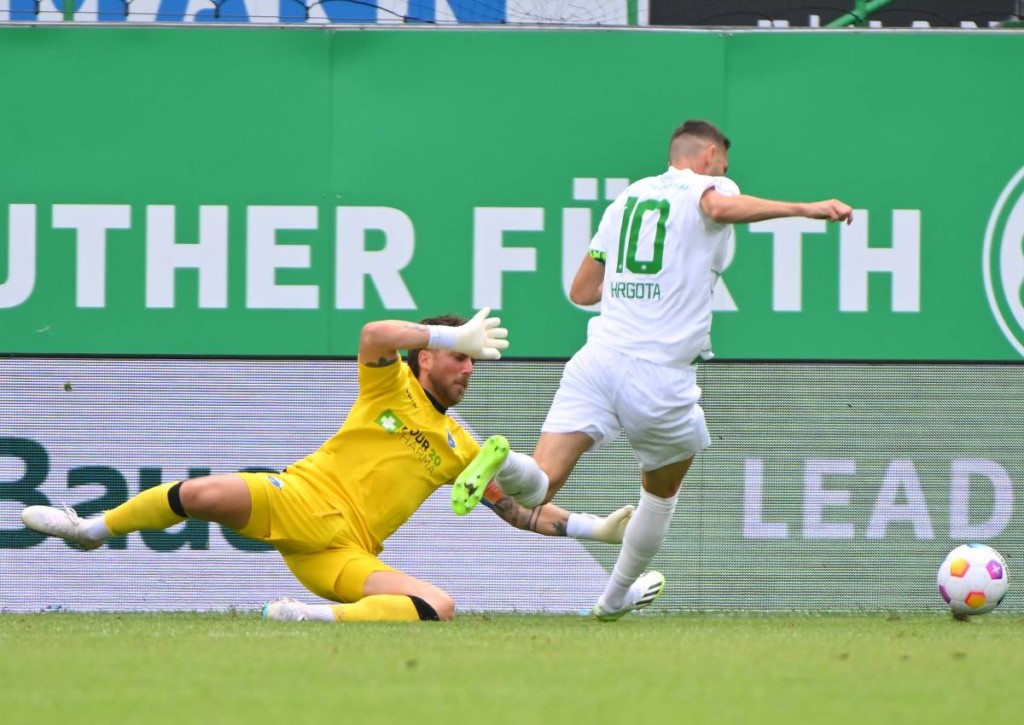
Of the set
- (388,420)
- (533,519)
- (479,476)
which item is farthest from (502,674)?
(533,519)

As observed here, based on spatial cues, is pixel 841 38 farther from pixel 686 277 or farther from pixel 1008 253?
pixel 686 277

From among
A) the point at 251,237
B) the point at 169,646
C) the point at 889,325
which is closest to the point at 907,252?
the point at 889,325

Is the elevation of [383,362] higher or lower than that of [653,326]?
lower

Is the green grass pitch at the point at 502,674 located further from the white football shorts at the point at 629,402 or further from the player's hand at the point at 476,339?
the player's hand at the point at 476,339

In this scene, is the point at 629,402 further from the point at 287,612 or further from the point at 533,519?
the point at 287,612

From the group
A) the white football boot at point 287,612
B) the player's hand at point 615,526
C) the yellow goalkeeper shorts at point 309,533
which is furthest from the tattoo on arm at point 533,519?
the white football boot at point 287,612

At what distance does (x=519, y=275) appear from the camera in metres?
8.26

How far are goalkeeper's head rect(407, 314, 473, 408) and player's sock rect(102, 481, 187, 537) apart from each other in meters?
1.08

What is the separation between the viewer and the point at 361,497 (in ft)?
22.1

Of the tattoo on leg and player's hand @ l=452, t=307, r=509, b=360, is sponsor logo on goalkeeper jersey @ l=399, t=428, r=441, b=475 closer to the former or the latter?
the tattoo on leg

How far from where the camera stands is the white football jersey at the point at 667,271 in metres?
6.31

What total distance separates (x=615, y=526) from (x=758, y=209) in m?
1.60

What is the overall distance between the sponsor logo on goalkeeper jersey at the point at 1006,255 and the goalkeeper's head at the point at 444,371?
2.94 meters

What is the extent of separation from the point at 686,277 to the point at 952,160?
249 centimetres
